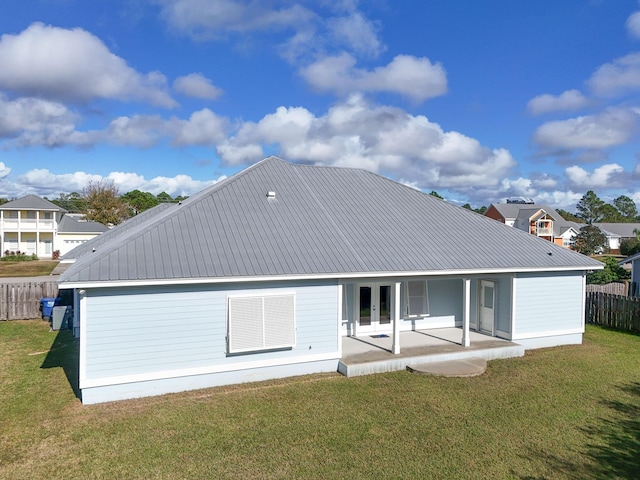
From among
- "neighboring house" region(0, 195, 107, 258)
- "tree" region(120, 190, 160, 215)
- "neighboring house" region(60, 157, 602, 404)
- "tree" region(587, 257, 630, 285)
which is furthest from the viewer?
"tree" region(120, 190, 160, 215)

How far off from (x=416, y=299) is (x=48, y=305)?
14.7m

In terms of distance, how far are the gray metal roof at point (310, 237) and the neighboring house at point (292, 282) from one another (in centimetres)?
5

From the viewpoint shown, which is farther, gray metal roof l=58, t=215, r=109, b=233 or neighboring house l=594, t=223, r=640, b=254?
neighboring house l=594, t=223, r=640, b=254

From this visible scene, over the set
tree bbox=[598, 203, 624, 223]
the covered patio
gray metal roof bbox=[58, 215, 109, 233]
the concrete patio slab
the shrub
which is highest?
tree bbox=[598, 203, 624, 223]

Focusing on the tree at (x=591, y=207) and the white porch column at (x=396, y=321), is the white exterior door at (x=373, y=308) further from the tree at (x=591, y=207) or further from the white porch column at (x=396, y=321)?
the tree at (x=591, y=207)

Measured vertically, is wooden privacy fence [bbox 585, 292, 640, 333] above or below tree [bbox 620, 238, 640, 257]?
below

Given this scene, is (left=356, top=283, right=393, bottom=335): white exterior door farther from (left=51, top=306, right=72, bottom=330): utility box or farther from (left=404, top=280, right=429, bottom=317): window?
(left=51, top=306, right=72, bottom=330): utility box

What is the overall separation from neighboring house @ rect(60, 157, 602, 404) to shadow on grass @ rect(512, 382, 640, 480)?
4.78 meters

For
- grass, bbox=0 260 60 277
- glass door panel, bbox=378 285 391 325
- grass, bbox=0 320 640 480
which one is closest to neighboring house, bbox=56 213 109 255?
grass, bbox=0 260 60 277

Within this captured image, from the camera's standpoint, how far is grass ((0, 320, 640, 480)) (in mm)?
7039

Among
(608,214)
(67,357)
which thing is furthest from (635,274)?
(608,214)

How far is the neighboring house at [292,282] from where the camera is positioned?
388 inches

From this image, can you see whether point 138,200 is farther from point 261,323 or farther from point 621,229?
point 621,229

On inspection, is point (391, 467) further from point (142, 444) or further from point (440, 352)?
point (440, 352)
